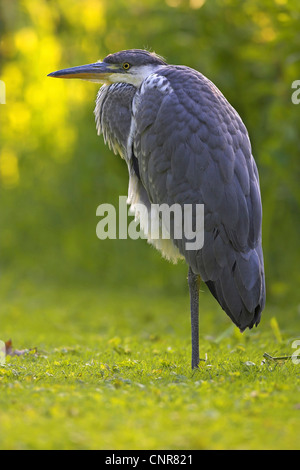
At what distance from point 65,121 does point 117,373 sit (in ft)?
26.0

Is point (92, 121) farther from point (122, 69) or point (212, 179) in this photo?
point (212, 179)

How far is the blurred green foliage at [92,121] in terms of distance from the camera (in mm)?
8508

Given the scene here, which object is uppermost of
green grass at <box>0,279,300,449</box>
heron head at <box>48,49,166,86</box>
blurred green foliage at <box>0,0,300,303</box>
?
blurred green foliage at <box>0,0,300,303</box>

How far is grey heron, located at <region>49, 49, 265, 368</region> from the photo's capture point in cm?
495

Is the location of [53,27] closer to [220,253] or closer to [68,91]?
[68,91]

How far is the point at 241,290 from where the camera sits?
4902mm

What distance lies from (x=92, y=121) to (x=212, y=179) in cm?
675

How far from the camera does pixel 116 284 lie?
35.8ft

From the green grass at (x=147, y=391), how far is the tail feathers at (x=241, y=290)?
1.16 ft

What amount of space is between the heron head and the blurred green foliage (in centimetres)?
190

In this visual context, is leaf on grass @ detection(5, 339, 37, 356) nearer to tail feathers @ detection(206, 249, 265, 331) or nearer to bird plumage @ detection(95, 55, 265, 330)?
bird plumage @ detection(95, 55, 265, 330)

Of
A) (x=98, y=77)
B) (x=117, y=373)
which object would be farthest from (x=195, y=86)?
(x=117, y=373)

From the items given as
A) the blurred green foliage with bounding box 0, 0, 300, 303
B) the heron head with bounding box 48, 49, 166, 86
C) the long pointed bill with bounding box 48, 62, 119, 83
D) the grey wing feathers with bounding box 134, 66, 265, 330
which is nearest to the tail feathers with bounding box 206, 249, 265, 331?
the grey wing feathers with bounding box 134, 66, 265, 330
